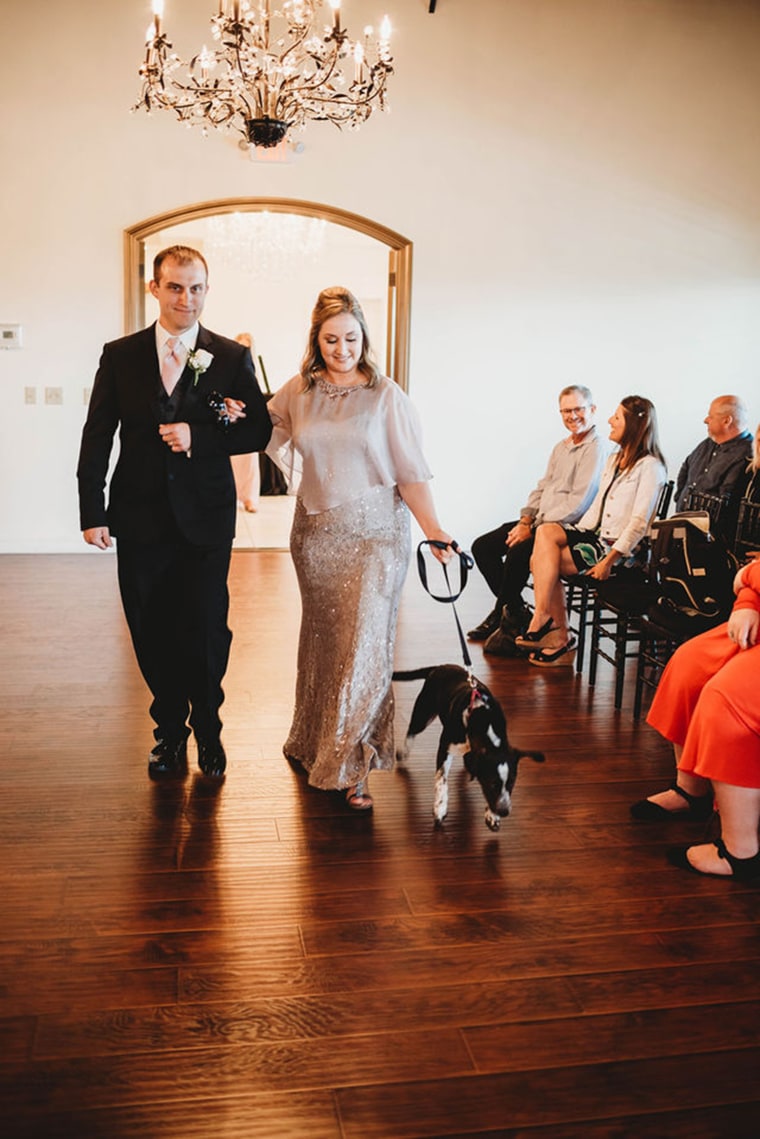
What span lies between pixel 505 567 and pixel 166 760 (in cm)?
259

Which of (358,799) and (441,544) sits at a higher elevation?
(441,544)

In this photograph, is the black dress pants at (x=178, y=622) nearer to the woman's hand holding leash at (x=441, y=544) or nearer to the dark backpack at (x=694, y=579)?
the woman's hand holding leash at (x=441, y=544)

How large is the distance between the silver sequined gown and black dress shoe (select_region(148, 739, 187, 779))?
537 mm

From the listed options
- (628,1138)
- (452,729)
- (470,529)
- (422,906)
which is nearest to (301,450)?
(452,729)

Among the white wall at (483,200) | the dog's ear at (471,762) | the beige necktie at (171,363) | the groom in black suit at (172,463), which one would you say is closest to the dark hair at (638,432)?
the groom in black suit at (172,463)

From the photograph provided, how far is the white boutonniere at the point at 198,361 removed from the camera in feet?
11.4

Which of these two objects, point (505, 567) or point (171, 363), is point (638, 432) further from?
point (171, 363)

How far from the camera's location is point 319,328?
11.3 feet

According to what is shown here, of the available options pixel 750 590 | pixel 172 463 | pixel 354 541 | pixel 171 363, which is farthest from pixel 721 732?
pixel 171 363

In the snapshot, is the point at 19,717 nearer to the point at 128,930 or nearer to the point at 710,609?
the point at 128,930

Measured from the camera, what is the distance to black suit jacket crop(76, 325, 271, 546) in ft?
11.4

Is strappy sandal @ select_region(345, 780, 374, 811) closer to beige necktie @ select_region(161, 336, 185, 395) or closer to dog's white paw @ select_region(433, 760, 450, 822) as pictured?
dog's white paw @ select_region(433, 760, 450, 822)

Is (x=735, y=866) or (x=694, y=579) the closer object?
(x=735, y=866)

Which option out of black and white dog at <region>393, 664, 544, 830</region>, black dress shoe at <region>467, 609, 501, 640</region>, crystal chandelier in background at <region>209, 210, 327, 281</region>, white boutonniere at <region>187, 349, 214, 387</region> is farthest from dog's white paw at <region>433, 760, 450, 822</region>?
crystal chandelier in background at <region>209, 210, 327, 281</region>
